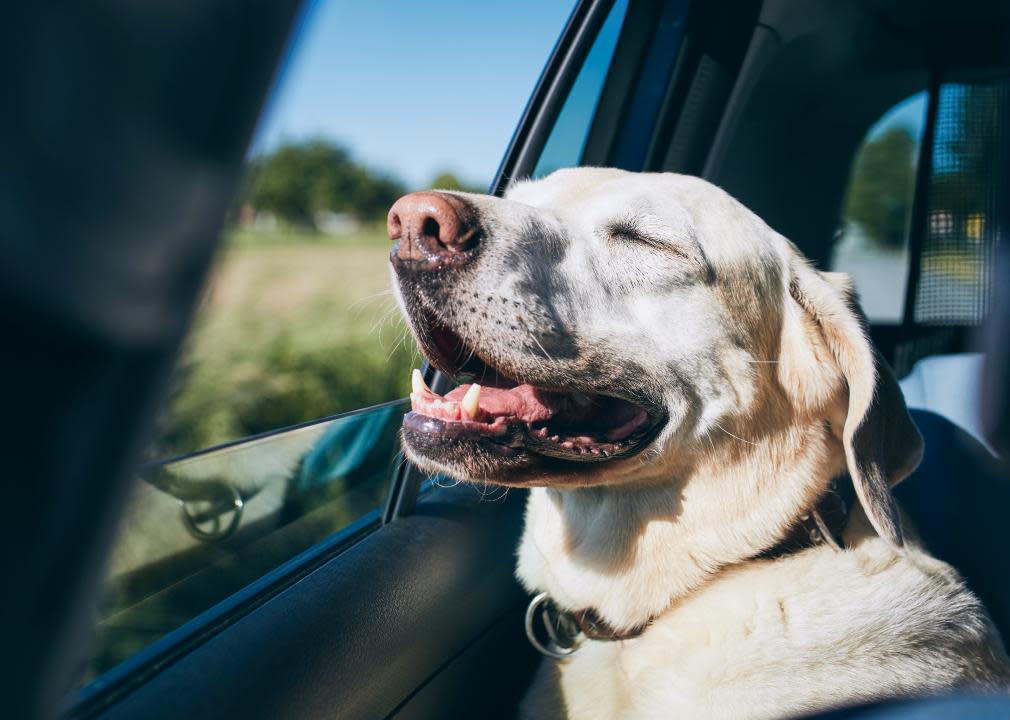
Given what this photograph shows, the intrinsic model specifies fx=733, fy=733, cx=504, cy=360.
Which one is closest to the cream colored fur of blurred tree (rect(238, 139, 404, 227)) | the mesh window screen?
the mesh window screen

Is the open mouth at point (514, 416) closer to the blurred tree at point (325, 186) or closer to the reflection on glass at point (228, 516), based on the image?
the reflection on glass at point (228, 516)

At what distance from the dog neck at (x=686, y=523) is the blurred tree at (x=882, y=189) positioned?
7.36ft

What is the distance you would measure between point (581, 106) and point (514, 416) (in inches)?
63.4

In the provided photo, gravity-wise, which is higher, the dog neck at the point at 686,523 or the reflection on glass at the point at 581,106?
the reflection on glass at the point at 581,106

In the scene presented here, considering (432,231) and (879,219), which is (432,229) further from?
(879,219)

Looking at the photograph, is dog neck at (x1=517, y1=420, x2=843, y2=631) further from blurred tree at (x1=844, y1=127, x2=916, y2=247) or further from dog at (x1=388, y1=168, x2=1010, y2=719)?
blurred tree at (x1=844, y1=127, x2=916, y2=247)

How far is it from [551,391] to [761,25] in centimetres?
208

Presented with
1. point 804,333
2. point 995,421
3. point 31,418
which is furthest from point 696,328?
point 31,418

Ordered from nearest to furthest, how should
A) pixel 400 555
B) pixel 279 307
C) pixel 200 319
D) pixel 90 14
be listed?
pixel 90 14, pixel 200 319, pixel 400 555, pixel 279 307

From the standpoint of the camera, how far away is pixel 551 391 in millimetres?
1988

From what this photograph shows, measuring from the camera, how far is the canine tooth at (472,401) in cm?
188

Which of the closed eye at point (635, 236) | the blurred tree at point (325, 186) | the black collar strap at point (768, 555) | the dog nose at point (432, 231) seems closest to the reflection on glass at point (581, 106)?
the closed eye at point (635, 236)

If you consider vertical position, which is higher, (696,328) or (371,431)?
(696,328)

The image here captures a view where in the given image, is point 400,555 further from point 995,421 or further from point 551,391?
point 995,421
